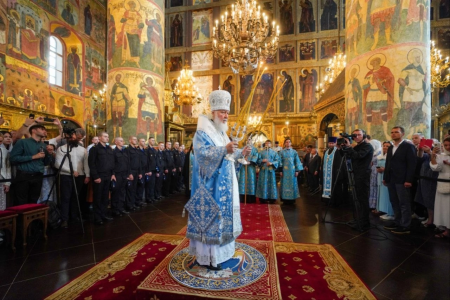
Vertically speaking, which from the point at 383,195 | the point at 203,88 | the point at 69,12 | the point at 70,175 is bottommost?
the point at 383,195

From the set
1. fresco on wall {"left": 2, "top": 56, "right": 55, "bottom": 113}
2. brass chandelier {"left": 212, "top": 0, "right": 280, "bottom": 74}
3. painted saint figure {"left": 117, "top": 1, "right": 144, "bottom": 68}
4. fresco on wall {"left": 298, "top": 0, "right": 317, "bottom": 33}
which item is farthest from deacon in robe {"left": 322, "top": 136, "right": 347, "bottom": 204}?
fresco on wall {"left": 298, "top": 0, "right": 317, "bottom": 33}

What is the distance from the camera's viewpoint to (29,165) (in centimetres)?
426

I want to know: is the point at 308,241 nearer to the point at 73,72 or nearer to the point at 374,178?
the point at 374,178

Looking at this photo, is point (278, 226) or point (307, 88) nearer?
point (278, 226)

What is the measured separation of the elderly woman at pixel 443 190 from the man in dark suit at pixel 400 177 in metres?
0.40

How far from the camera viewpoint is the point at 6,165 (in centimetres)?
415

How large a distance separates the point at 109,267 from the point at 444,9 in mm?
24053

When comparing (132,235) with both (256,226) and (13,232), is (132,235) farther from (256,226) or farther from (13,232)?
(256,226)

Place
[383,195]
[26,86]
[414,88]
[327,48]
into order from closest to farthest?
1. [383,195]
2. [414,88]
3. [26,86]
4. [327,48]

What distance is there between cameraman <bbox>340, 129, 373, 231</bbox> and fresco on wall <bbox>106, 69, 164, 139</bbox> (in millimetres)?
6056

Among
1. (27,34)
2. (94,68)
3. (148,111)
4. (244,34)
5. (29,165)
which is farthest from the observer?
(94,68)

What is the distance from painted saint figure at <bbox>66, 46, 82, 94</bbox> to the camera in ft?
49.1

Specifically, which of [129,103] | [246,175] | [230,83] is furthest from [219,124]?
[230,83]

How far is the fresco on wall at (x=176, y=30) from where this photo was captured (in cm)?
2027
